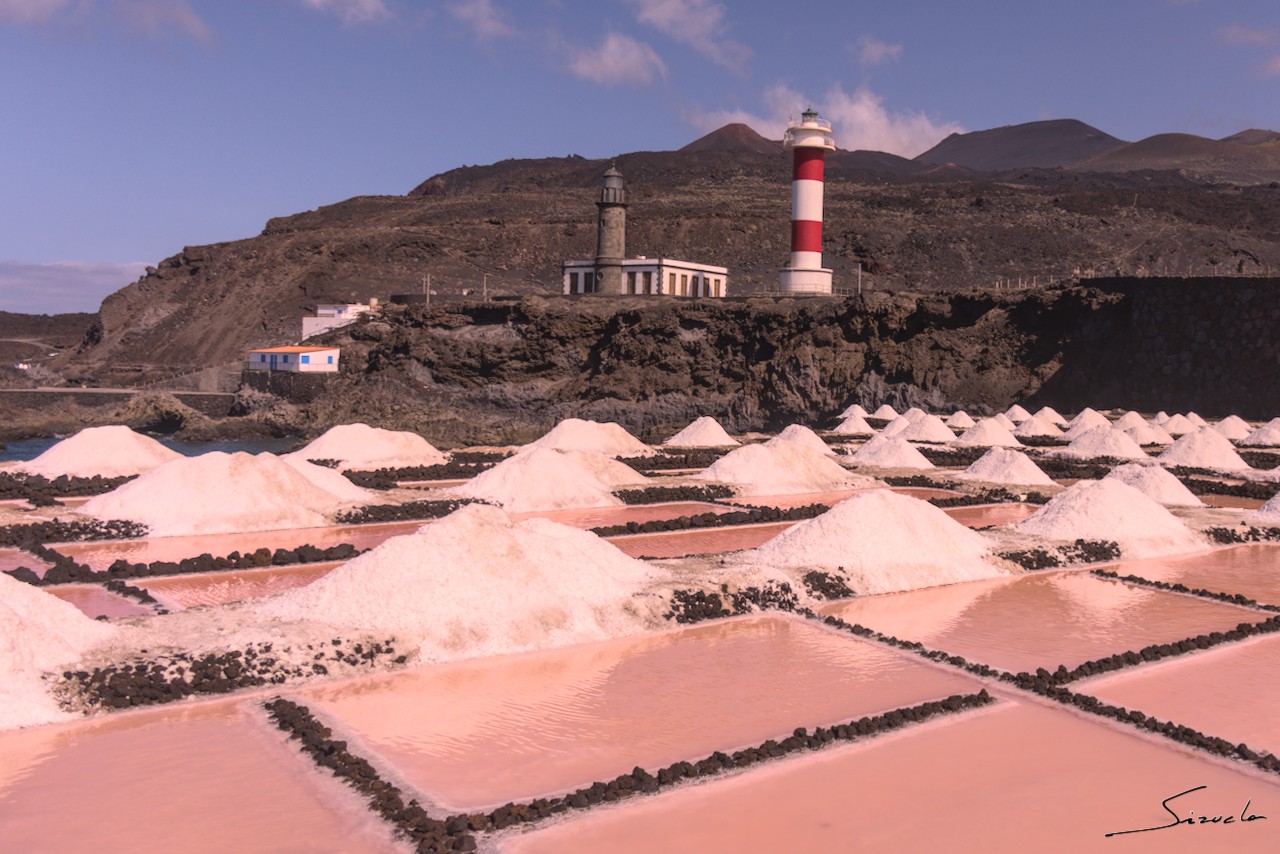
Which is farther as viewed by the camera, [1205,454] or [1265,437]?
[1265,437]

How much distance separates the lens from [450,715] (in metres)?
8.52

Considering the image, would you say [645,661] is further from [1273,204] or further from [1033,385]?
[1273,204]

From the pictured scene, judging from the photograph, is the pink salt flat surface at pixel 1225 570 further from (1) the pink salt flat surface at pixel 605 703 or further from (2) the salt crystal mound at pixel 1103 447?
(2) the salt crystal mound at pixel 1103 447

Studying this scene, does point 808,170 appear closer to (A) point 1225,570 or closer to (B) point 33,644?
(A) point 1225,570

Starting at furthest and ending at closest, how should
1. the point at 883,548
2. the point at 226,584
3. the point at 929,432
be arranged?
the point at 929,432 → the point at 883,548 → the point at 226,584

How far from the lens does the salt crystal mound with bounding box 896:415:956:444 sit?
1206 inches

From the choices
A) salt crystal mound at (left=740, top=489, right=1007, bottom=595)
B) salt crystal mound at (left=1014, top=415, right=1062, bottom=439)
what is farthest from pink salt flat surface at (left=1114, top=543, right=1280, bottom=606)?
salt crystal mound at (left=1014, top=415, right=1062, bottom=439)

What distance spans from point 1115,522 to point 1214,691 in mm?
6969

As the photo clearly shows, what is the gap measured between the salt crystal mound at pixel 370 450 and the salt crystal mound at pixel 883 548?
1164 centimetres

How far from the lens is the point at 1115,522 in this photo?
53.3 feet

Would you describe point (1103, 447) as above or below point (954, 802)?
above

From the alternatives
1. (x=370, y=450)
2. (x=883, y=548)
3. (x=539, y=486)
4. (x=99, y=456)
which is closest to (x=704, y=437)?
(x=370, y=450)

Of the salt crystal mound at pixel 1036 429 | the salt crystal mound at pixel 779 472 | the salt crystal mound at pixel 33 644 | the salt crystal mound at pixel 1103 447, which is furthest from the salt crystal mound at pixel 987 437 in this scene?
the salt crystal mound at pixel 33 644

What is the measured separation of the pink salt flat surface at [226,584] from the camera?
1184cm
